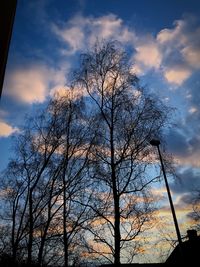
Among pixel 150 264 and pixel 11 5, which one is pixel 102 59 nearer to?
pixel 11 5

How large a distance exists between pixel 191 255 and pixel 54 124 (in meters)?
17.5

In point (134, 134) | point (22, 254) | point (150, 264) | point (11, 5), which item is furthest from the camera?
point (150, 264)

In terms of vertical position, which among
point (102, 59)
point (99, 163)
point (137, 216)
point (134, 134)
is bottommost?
point (137, 216)

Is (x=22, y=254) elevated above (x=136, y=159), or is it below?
below

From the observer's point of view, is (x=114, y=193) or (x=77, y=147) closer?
(x=114, y=193)

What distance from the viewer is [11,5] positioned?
4434 millimetres

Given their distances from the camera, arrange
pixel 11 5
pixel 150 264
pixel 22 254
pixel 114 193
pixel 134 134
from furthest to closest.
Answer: pixel 150 264 < pixel 22 254 < pixel 134 134 < pixel 114 193 < pixel 11 5

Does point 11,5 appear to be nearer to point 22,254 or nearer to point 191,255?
point 22,254

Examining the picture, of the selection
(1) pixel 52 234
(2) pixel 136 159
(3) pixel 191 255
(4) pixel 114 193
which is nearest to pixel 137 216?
(4) pixel 114 193

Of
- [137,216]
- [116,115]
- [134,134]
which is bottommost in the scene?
[137,216]

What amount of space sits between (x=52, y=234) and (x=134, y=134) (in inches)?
442

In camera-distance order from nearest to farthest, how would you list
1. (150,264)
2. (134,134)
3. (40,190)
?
(134,134)
(40,190)
(150,264)

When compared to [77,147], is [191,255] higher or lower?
lower

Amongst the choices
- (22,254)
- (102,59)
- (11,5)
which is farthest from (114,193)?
(11,5)
